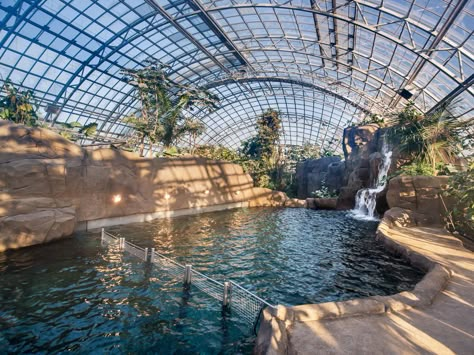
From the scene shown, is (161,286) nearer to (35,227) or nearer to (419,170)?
(35,227)

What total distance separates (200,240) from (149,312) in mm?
5651

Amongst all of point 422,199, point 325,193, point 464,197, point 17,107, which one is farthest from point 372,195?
point 17,107

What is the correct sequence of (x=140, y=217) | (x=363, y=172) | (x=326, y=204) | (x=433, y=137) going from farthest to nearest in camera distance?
(x=326, y=204), (x=363, y=172), (x=140, y=217), (x=433, y=137)

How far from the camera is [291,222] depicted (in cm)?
1547

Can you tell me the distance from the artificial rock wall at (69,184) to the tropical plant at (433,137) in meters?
12.5

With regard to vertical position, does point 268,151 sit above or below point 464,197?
above

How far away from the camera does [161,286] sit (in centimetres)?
597

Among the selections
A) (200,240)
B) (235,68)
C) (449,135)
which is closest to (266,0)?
(235,68)

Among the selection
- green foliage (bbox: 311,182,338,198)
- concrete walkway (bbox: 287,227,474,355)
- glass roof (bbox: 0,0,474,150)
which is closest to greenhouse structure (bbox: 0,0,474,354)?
concrete walkway (bbox: 287,227,474,355)

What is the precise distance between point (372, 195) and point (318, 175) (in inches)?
562

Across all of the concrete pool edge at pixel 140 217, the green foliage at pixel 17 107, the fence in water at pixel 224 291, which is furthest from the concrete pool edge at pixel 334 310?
the green foliage at pixel 17 107

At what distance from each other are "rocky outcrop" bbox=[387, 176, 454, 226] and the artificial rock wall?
38.9 ft

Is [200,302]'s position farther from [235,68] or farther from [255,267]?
[235,68]

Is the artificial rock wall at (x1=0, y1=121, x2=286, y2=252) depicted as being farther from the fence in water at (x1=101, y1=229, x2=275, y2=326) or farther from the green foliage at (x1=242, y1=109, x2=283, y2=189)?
the green foliage at (x1=242, y1=109, x2=283, y2=189)
